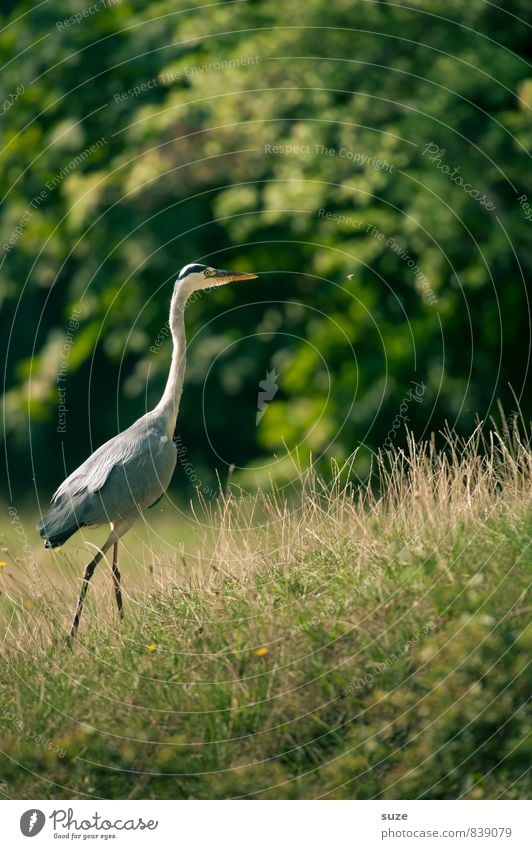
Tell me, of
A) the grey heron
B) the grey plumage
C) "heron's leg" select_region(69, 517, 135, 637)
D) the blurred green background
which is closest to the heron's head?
the grey heron

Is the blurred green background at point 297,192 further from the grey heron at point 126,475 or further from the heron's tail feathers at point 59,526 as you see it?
the heron's tail feathers at point 59,526

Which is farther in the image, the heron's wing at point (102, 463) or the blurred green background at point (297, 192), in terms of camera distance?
the blurred green background at point (297, 192)

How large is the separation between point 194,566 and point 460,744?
202cm

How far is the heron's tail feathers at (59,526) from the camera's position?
25.3ft

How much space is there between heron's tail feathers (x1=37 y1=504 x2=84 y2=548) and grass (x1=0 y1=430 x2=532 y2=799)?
618 mm

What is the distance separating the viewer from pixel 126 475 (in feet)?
25.8

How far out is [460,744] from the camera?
6047mm

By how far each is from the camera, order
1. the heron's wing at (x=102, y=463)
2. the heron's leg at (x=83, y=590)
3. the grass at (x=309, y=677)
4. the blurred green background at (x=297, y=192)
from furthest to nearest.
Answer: the blurred green background at (x=297, y=192)
the heron's wing at (x=102, y=463)
the heron's leg at (x=83, y=590)
the grass at (x=309, y=677)

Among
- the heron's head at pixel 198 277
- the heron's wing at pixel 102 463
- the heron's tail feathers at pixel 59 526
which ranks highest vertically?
the heron's head at pixel 198 277

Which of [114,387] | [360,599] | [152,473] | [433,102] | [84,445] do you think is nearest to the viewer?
[360,599]

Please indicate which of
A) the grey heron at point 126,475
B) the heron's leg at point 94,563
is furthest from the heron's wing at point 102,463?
the heron's leg at point 94,563

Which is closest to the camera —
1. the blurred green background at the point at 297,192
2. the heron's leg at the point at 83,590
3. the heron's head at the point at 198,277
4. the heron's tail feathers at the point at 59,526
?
the heron's leg at the point at 83,590

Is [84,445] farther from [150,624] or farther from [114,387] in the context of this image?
[150,624]
